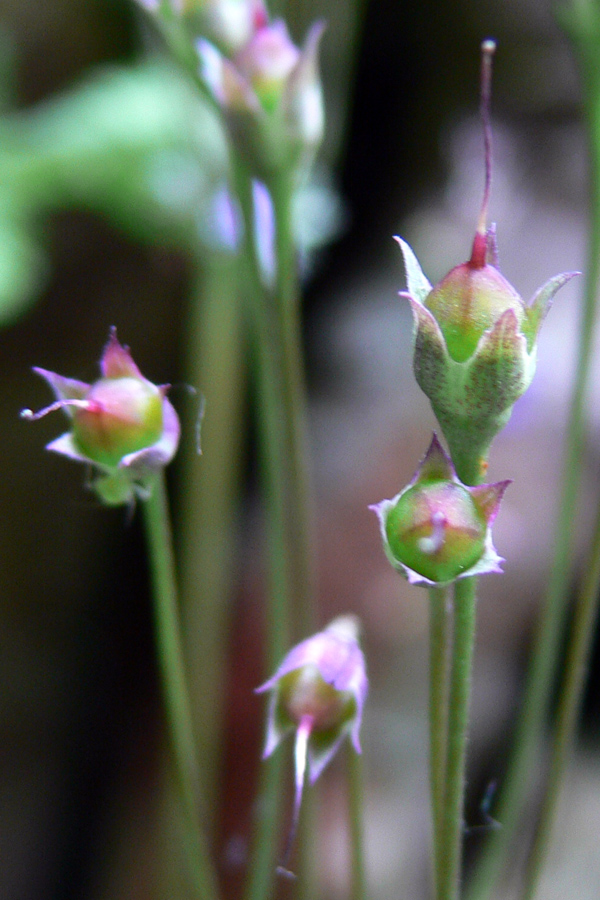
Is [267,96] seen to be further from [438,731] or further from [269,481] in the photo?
[438,731]

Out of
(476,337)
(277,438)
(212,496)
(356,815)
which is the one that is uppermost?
(476,337)

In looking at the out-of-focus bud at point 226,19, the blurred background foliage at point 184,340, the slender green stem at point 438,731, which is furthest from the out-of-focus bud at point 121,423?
the blurred background foliage at point 184,340

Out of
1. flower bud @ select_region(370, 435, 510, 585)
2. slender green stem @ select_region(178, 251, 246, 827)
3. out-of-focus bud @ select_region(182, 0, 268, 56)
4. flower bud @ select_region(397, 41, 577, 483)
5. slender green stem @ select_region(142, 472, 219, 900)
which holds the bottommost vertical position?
slender green stem @ select_region(178, 251, 246, 827)

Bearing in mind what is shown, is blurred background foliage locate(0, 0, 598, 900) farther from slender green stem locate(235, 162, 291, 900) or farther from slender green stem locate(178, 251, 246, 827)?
slender green stem locate(235, 162, 291, 900)

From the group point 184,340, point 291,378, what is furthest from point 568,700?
point 184,340

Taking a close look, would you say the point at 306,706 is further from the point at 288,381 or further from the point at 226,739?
the point at 226,739

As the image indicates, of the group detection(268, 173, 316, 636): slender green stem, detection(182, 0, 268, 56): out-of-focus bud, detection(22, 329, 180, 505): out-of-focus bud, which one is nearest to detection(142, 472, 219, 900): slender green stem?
detection(22, 329, 180, 505): out-of-focus bud

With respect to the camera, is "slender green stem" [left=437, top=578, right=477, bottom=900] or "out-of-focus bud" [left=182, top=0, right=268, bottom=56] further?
"out-of-focus bud" [left=182, top=0, right=268, bottom=56]
